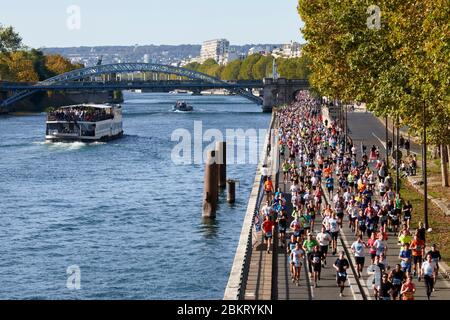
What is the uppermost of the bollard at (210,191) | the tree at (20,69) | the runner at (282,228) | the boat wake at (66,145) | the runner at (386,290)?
the tree at (20,69)

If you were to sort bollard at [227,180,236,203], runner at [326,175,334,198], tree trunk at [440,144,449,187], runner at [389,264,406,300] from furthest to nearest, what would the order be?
bollard at [227,180,236,203], tree trunk at [440,144,449,187], runner at [326,175,334,198], runner at [389,264,406,300]

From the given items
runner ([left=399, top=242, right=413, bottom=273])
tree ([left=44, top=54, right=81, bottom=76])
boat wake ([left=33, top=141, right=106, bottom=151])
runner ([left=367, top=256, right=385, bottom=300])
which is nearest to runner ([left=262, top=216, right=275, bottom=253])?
runner ([left=399, top=242, right=413, bottom=273])

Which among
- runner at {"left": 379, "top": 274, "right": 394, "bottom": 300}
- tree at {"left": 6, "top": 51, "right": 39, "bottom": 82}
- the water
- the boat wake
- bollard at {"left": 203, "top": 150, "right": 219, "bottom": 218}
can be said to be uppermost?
tree at {"left": 6, "top": 51, "right": 39, "bottom": 82}

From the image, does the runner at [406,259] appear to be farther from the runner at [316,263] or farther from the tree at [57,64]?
the tree at [57,64]

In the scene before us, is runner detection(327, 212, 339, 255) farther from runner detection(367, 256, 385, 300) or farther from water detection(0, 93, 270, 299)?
runner detection(367, 256, 385, 300)

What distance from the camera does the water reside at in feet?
104

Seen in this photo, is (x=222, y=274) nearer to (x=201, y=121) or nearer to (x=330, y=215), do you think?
(x=330, y=215)

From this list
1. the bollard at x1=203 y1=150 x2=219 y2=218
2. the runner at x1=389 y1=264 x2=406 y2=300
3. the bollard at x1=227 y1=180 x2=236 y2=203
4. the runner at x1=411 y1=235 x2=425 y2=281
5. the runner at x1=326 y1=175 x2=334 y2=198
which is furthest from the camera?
the bollard at x1=227 y1=180 x2=236 y2=203

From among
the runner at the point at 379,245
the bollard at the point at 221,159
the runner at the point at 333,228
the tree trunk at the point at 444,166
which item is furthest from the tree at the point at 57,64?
the runner at the point at 379,245

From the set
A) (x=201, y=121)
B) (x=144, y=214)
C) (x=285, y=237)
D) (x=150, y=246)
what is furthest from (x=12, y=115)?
(x=285, y=237)

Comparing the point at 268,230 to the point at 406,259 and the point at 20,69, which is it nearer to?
the point at 406,259

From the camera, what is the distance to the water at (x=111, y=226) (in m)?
31.6
